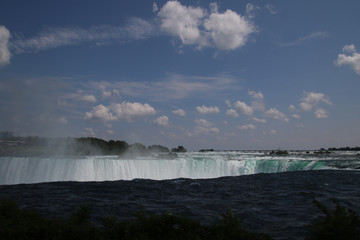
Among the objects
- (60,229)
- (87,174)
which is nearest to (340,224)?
(60,229)

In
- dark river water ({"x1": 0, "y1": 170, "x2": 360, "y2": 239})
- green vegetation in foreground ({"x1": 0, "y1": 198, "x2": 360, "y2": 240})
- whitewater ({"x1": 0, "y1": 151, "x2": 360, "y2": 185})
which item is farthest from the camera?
whitewater ({"x1": 0, "y1": 151, "x2": 360, "y2": 185})

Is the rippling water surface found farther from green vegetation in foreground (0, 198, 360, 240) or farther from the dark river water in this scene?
green vegetation in foreground (0, 198, 360, 240)

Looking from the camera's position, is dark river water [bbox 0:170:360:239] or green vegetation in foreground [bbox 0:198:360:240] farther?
dark river water [bbox 0:170:360:239]

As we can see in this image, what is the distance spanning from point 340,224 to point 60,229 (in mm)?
4667

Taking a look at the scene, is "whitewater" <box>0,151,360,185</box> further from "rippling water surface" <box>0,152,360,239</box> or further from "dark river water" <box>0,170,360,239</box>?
"dark river water" <box>0,170,360,239</box>

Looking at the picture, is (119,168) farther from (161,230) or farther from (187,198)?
(161,230)

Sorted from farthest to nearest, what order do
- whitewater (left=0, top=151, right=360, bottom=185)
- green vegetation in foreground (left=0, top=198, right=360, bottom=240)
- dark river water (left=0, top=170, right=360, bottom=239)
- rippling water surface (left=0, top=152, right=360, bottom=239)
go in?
whitewater (left=0, top=151, right=360, bottom=185)
rippling water surface (left=0, top=152, right=360, bottom=239)
dark river water (left=0, top=170, right=360, bottom=239)
green vegetation in foreground (left=0, top=198, right=360, bottom=240)

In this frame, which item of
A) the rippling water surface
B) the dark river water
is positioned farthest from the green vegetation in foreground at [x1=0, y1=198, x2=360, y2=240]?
the dark river water

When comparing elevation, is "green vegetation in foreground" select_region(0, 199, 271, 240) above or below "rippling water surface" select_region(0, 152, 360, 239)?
above

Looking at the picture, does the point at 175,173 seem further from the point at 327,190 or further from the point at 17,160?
the point at 327,190

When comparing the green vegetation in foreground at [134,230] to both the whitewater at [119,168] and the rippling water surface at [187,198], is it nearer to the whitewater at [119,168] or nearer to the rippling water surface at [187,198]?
the rippling water surface at [187,198]

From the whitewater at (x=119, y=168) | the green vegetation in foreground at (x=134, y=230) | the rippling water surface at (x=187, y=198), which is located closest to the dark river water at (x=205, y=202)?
the rippling water surface at (x=187, y=198)

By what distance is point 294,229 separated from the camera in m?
7.70

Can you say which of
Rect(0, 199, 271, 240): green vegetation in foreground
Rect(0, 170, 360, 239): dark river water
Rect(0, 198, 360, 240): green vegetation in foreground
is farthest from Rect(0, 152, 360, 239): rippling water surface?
Rect(0, 199, 271, 240): green vegetation in foreground
